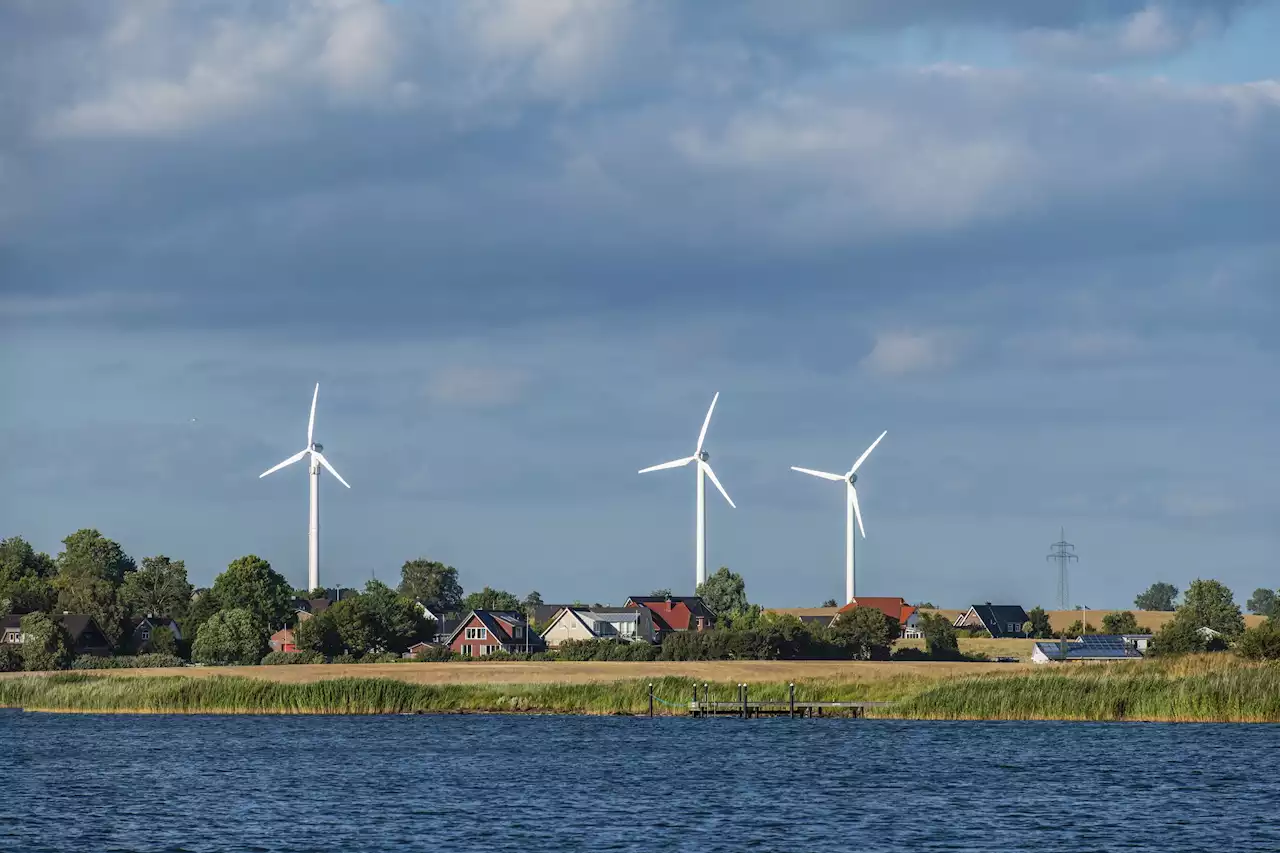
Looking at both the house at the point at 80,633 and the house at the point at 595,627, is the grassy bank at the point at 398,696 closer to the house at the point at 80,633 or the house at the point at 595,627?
the house at the point at 80,633

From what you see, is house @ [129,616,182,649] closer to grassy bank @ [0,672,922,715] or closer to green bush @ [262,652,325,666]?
green bush @ [262,652,325,666]

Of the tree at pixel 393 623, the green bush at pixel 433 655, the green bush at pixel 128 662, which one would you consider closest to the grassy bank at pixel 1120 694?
the green bush at pixel 433 655

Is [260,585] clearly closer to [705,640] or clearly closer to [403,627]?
[403,627]

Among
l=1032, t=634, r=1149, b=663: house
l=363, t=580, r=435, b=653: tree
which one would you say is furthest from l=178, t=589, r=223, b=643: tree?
l=1032, t=634, r=1149, b=663: house

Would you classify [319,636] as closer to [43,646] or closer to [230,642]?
[230,642]

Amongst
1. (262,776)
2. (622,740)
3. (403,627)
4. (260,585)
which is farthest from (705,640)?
(262,776)

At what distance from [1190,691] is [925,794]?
92.4ft

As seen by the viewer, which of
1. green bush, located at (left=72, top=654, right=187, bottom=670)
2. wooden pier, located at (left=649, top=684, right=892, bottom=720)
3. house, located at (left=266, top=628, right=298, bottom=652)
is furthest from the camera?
house, located at (left=266, top=628, right=298, bottom=652)

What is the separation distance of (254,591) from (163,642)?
1452 centimetres

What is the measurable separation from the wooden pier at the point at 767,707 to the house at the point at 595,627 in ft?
285

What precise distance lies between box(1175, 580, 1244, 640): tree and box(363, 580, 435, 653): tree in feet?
266

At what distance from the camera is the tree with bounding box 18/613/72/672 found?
155m

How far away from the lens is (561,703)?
10444 cm

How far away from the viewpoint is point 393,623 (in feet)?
564
